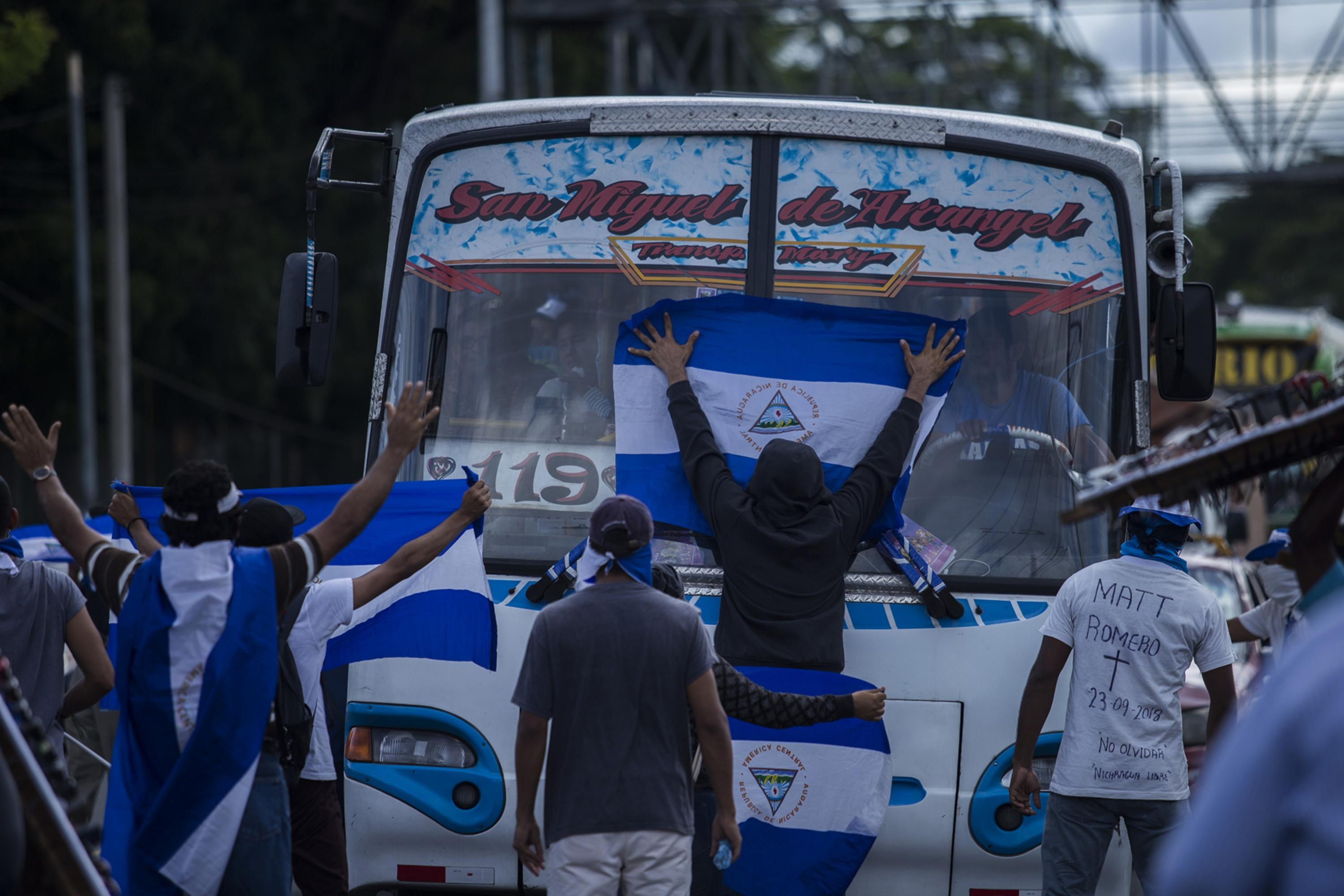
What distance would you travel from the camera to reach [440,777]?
195 inches

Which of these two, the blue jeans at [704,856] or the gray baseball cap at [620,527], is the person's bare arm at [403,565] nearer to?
the gray baseball cap at [620,527]

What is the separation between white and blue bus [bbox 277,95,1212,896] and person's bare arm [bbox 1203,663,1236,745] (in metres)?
0.50

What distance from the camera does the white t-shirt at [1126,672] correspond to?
479cm

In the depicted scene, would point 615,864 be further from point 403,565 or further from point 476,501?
point 476,501

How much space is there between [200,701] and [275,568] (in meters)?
0.38

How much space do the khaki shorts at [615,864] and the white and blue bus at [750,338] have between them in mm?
918

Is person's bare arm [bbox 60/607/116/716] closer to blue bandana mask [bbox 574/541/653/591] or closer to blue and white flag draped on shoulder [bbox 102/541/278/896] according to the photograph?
blue and white flag draped on shoulder [bbox 102/541/278/896]

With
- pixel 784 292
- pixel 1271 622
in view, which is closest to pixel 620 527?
pixel 784 292

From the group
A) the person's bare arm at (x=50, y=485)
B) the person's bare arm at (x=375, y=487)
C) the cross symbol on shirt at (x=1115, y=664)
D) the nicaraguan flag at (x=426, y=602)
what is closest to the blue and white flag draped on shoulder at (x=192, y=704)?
the person's bare arm at (x=375, y=487)

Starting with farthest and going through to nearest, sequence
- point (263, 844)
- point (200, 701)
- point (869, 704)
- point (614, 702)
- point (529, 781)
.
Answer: point (869, 704) < point (529, 781) < point (614, 702) < point (263, 844) < point (200, 701)

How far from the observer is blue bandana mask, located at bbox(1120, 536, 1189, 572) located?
4.89 metres

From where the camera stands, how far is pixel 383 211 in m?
27.6

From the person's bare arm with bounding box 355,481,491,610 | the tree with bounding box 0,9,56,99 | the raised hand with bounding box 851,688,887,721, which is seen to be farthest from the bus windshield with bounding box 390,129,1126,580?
the tree with bounding box 0,9,56,99

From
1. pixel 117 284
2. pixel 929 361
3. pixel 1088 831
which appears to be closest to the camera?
pixel 1088 831
